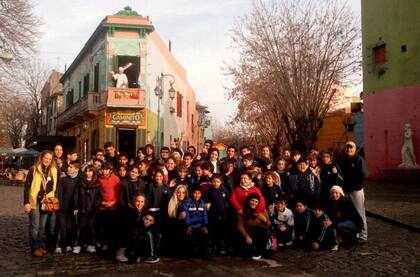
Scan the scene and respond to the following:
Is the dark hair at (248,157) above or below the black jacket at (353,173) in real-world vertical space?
above

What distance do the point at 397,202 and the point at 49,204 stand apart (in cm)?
1036

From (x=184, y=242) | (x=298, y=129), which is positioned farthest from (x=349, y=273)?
(x=298, y=129)

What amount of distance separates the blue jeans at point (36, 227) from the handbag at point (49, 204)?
0.11 m

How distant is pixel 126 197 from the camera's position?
27.1 ft

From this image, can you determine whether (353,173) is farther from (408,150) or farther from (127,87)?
(127,87)

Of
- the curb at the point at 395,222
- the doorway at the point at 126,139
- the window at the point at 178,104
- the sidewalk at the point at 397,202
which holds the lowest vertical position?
the curb at the point at 395,222

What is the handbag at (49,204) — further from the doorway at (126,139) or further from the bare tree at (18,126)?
the bare tree at (18,126)

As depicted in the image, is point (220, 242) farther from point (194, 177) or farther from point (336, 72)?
point (336, 72)

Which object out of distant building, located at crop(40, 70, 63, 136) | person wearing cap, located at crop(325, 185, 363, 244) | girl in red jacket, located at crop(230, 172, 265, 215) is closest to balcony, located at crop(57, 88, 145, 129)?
girl in red jacket, located at crop(230, 172, 265, 215)

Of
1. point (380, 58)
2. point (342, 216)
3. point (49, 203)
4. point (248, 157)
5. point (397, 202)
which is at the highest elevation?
point (380, 58)

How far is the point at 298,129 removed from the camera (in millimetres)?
23031

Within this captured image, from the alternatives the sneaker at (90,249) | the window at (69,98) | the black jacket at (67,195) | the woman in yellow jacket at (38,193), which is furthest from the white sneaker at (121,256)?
the window at (69,98)

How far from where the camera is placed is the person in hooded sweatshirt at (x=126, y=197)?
784cm

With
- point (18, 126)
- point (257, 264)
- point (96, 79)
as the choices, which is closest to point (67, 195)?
point (257, 264)
